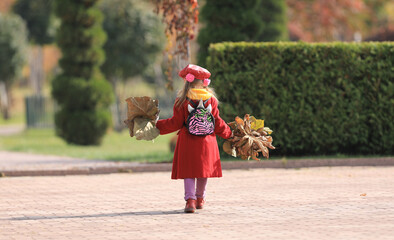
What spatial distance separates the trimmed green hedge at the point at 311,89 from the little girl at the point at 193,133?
6231 millimetres

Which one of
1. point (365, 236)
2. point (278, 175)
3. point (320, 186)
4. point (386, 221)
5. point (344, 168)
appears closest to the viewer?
point (365, 236)

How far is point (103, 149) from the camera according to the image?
2109cm

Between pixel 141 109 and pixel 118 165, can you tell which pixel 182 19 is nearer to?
pixel 118 165

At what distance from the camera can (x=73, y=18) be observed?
22859 millimetres

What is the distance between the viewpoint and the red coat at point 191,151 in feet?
28.7

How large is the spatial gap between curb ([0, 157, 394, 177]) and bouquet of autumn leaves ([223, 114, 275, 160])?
471cm

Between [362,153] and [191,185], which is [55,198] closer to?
Result: [191,185]

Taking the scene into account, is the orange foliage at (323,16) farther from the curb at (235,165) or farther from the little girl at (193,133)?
the little girl at (193,133)

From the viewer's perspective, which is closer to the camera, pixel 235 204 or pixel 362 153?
pixel 235 204

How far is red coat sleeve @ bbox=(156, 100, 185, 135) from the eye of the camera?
884 centimetres

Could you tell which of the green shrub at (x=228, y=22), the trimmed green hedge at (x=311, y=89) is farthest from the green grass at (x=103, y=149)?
the green shrub at (x=228, y=22)

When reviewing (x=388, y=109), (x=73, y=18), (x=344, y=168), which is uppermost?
(x=73, y=18)

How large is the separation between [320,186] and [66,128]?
12.8 m

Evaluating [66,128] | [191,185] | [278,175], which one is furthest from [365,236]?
[66,128]
